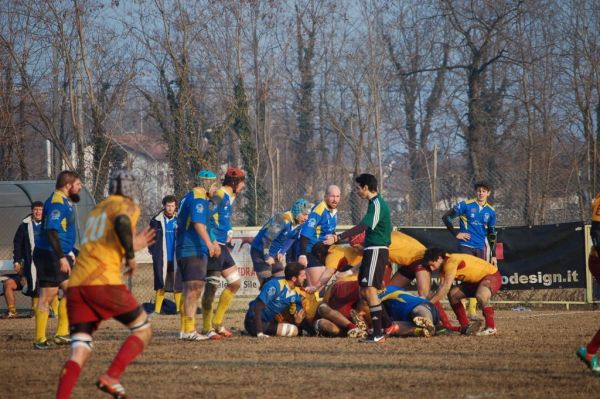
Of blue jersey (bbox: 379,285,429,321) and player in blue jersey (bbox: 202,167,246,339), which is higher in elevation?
player in blue jersey (bbox: 202,167,246,339)

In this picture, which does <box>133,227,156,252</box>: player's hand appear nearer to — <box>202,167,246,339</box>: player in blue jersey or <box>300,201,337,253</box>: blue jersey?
<box>202,167,246,339</box>: player in blue jersey

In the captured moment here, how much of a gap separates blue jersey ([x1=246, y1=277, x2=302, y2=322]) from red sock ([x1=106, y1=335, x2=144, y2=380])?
532cm

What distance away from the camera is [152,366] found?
31.7ft

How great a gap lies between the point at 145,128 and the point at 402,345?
24.5m

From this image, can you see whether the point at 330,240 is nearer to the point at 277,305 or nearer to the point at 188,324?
the point at 277,305

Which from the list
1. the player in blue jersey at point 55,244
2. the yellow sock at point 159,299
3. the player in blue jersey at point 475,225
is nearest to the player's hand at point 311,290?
the player in blue jersey at point 475,225

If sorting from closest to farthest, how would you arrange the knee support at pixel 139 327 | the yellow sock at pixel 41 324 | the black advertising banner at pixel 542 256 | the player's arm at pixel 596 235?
the knee support at pixel 139 327 → the player's arm at pixel 596 235 → the yellow sock at pixel 41 324 → the black advertising banner at pixel 542 256

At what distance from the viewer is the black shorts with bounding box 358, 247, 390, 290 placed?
11367 mm

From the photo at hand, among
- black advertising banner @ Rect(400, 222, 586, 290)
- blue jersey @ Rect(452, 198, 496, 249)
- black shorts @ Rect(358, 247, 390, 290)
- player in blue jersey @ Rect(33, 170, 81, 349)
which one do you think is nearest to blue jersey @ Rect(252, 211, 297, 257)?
blue jersey @ Rect(452, 198, 496, 249)

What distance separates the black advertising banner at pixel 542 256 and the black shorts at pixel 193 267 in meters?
7.90

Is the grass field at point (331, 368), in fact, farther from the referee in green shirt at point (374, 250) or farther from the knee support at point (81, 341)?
the knee support at point (81, 341)

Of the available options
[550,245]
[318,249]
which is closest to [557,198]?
[550,245]

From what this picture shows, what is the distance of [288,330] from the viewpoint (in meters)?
12.8

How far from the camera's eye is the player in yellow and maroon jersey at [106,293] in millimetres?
7082
